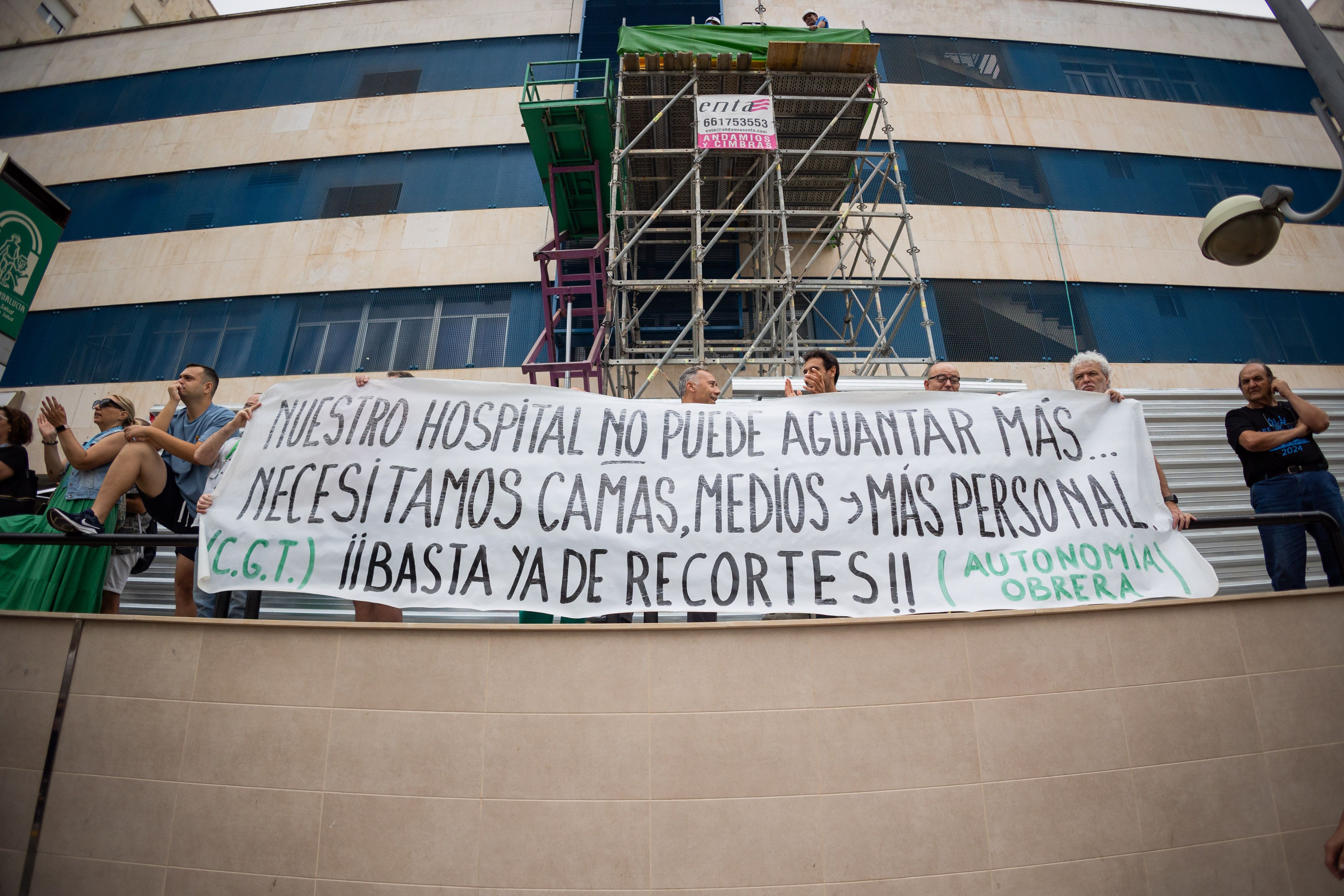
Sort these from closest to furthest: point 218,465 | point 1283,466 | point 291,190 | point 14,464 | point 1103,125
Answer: point 218,465 → point 1283,466 → point 14,464 → point 291,190 → point 1103,125

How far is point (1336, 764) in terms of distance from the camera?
11.0ft

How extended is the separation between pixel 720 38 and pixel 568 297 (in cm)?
486

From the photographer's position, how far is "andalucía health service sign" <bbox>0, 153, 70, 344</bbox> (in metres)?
6.04

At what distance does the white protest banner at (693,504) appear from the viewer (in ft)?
11.3

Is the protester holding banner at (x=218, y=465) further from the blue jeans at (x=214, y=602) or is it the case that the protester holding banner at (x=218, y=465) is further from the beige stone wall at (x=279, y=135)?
the beige stone wall at (x=279, y=135)

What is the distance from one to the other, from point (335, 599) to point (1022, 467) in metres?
6.09

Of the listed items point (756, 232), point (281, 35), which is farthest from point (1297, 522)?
point (281, 35)

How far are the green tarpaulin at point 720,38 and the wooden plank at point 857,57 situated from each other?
10 centimetres

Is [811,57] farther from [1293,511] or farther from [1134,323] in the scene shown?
[1293,511]

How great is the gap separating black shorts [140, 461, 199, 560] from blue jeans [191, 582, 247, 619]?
0.98 ft

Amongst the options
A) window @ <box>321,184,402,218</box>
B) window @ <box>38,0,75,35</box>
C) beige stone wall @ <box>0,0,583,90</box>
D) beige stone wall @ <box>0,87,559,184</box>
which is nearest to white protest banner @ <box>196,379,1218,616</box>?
window @ <box>321,184,402,218</box>

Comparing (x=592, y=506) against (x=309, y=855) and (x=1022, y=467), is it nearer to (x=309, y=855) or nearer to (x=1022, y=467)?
(x=309, y=855)

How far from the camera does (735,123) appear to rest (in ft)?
30.5

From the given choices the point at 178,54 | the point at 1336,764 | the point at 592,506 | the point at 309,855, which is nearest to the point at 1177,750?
the point at 1336,764
